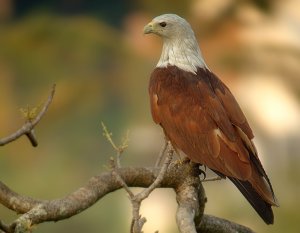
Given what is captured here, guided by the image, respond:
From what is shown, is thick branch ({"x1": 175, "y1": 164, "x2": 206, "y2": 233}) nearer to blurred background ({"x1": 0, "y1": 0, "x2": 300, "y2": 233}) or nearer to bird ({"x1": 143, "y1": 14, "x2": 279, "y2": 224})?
bird ({"x1": 143, "y1": 14, "x2": 279, "y2": 224})

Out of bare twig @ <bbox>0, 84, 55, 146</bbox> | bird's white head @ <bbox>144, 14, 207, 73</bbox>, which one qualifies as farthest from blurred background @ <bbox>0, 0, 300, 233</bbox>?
bare twig @ <bbox>0, 84, 55, 146</bbox>

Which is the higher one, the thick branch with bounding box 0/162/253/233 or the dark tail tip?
the thick branch with bounding box 0/162/253/233

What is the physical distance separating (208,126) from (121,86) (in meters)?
2.77

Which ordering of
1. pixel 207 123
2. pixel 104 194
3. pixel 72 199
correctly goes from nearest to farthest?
pixel 72 199 → pixel 104 194 → pixel 207 123

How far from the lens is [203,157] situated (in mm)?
2684

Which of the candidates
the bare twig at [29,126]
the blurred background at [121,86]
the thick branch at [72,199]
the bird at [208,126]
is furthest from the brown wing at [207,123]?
the blurred background at [121,86]

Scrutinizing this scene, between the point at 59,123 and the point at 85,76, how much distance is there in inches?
14.8

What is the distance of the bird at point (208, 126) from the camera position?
259 centimetres

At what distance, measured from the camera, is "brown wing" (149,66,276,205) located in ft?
8.61

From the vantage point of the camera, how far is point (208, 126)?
2.71 metres

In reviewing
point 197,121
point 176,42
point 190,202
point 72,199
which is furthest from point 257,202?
point 176,42

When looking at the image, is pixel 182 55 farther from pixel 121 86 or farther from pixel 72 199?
pixel 121 86

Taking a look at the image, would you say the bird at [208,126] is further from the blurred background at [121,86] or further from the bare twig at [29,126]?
the blurred background at [121,86]

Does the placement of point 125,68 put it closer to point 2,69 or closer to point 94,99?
point 94,99
